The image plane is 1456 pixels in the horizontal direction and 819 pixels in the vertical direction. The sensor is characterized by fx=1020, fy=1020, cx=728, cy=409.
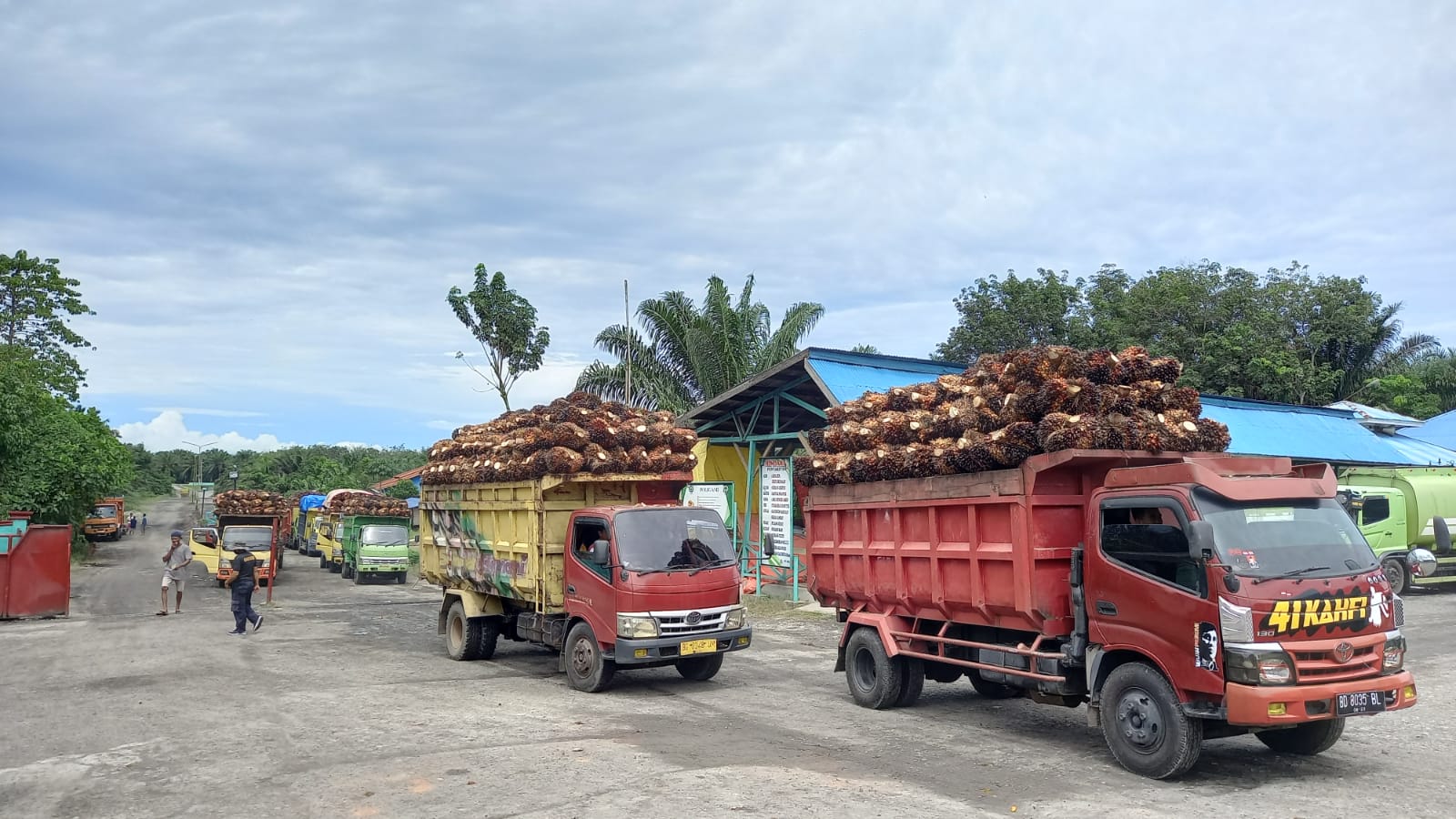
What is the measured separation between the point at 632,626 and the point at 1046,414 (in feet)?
16.8

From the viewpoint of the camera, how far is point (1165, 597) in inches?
291

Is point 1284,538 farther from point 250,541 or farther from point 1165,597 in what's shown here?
point 250,541

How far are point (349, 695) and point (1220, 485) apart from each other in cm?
921

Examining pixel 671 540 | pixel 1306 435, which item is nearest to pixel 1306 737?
pixel 671 540

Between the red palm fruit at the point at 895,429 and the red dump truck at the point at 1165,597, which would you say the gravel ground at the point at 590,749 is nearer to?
the red dump truck at the point at 1165,597

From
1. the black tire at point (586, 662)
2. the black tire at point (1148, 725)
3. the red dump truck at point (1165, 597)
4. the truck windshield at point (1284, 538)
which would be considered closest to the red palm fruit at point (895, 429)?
the red dump truck at point (1165, 597)

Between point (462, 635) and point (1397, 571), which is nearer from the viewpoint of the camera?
point (462, 635)

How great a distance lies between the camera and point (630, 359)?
3234 centimetres

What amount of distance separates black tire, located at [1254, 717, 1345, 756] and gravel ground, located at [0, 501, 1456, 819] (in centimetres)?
12

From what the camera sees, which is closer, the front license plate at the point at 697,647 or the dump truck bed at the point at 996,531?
the dump truck bed at the point at 996,531

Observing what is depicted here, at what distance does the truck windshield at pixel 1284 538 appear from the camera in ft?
23.3

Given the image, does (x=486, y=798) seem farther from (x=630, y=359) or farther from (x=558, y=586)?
(x=630, y=359)

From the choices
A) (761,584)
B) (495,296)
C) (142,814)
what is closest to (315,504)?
(495,296)

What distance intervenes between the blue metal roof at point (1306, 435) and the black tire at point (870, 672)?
14429mm
